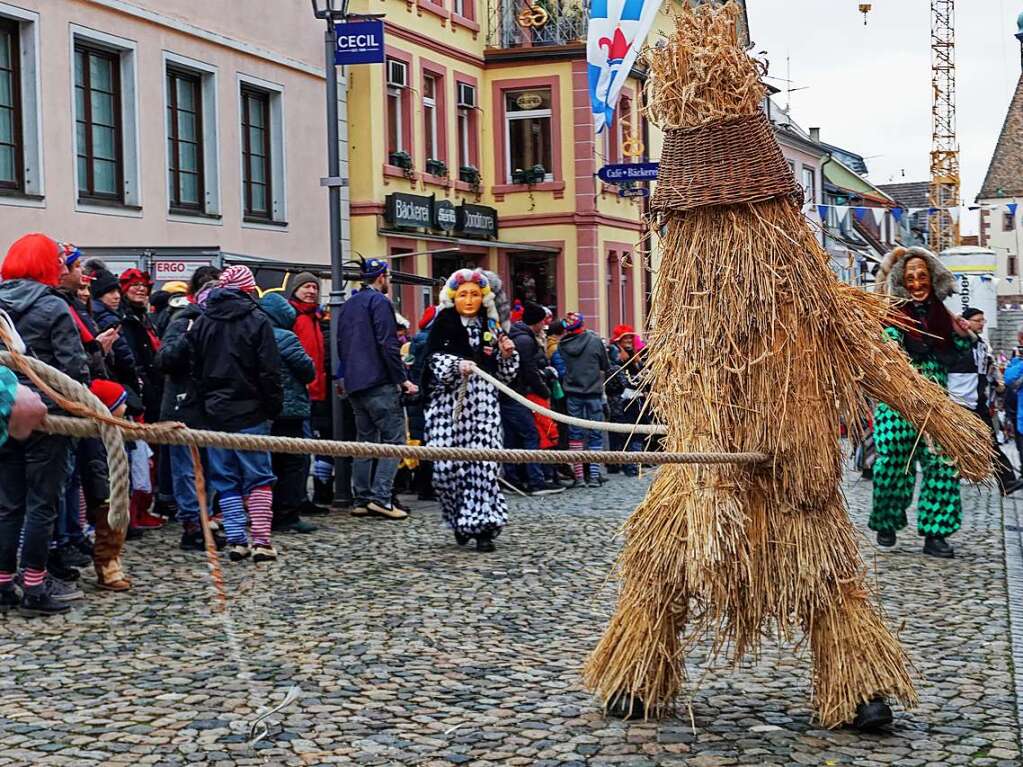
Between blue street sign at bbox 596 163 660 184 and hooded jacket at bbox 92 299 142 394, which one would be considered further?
blue street sign at bbox 596 163 660 184

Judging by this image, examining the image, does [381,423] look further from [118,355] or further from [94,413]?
[94,413]

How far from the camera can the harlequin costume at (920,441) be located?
869cm

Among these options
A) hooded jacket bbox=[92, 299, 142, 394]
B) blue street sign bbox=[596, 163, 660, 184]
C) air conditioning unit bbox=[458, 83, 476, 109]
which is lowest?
hooded jacket bbox=[92, 299, 142, 394]

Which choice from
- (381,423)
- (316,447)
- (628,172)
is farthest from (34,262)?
(628,172)

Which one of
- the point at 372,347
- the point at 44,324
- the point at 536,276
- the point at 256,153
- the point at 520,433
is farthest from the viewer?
the point at 536,276

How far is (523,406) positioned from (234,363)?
16.3 ft

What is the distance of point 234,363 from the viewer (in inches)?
336

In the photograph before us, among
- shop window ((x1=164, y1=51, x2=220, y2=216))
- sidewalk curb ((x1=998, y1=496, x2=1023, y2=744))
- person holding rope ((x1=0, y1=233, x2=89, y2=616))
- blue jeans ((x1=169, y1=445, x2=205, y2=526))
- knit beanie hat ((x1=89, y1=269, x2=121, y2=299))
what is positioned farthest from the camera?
shop window ((x1=164, y1=51, x2=220, y2=216))

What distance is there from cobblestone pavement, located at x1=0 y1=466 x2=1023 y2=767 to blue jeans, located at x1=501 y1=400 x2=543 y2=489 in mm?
4652

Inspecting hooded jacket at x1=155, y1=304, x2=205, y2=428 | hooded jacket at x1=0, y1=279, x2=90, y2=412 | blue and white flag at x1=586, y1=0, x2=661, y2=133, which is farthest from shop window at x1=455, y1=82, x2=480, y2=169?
hooded jacket at x1=0, y1=279, x2=90, y2=412

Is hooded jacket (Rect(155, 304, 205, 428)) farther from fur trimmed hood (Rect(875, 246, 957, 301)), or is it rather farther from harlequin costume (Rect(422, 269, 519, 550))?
fur trimmed hood (Rect(875, 246, 957, 301))

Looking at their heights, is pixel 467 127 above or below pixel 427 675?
above

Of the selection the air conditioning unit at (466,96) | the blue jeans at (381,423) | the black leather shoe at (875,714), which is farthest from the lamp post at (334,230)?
the air conditioning unit at (466,96)

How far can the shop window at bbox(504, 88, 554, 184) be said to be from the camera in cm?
2897
